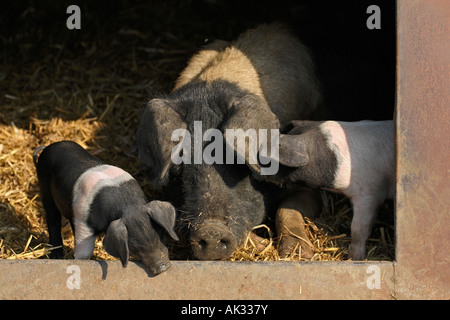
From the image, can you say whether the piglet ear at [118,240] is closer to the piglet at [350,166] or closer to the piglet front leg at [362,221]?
the piglet at [350,166]

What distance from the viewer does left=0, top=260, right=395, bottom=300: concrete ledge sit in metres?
3.23

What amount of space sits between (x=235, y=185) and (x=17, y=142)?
2182 mm

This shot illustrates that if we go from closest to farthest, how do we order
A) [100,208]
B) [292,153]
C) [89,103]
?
[100,208] < [292,153] < [89,103]

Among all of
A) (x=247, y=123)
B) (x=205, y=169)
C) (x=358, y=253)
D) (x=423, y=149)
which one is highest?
(x=247, y=123)

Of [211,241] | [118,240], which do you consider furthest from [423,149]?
[118,240]

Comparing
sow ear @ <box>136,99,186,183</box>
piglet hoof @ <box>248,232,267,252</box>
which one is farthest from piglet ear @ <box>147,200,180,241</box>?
piglet hoof @ <box>248,232,267,252</box>

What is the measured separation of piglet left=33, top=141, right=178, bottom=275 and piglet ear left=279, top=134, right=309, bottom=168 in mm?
662

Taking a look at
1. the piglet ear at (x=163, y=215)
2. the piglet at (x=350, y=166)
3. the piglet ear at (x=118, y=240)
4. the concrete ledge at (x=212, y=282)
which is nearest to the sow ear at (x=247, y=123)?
the piglet at (x=350, y=166)

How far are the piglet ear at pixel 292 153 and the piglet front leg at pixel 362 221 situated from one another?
1.28ft

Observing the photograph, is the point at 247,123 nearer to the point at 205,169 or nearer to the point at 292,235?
the point at 205,169

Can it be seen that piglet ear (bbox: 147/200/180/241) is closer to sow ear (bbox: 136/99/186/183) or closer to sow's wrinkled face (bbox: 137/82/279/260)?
sow's wrinkled face (bbox: 137/82/279/260)

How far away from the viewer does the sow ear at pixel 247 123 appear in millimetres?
3594

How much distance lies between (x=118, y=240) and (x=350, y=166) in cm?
130

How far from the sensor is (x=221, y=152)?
3705 millimetres
